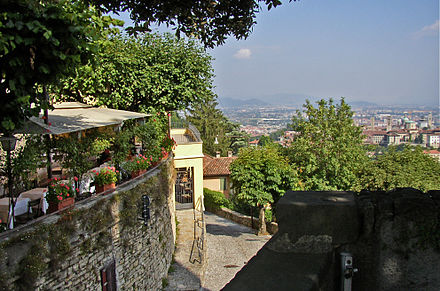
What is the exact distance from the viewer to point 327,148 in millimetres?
25016

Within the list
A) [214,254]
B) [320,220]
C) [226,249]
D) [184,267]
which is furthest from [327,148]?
[320,220]

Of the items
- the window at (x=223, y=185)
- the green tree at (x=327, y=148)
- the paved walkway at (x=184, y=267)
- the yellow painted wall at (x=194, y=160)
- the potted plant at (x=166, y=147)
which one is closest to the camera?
the paved walkway at (x=184, y=267)

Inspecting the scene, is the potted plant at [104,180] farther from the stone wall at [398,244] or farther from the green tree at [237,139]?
the green tree at [237,139]

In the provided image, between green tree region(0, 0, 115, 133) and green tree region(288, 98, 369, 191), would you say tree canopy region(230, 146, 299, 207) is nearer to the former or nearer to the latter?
green tree region(288, 98, 369, 191)

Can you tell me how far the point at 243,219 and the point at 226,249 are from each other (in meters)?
6.57

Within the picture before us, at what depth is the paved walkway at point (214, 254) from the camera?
42.4ft

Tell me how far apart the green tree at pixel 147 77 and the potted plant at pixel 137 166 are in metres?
5.47

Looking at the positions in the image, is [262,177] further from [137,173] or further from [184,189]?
[137,173]

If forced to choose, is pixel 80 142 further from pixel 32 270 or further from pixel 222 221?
pixel 222 221

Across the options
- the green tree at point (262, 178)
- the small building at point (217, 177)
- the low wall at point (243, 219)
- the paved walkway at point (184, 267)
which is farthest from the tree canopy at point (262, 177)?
the small building at point (217, 177)

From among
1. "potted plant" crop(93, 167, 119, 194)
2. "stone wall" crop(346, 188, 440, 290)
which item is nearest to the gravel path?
"potted plant" crop(93, 167, 119, 194)

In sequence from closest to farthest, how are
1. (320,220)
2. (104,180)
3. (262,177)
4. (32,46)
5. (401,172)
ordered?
(320,220) → (32,46) → (104,180) → (262,177) → (401,172)

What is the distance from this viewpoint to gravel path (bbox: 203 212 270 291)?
50.3 ft

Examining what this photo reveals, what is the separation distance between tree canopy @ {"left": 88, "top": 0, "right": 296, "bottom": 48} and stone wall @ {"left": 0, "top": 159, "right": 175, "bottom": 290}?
385 centimetres
